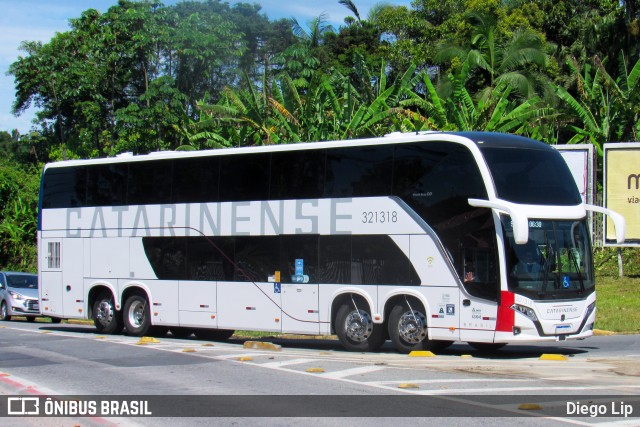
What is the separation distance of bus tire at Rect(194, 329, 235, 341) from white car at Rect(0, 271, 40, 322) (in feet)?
28.9

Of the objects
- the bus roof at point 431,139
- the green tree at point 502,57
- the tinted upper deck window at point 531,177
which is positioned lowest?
the tinted upper deck window at point 531,177

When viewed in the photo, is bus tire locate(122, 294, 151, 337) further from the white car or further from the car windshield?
the car windshield

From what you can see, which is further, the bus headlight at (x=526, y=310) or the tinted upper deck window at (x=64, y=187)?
the tinted upper deck window at (x=64, y=187)

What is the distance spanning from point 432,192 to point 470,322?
2433 mm

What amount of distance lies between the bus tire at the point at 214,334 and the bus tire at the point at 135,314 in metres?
1.55

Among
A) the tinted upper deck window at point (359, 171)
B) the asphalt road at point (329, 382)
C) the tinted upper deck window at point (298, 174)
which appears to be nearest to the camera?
the asphalt road at point (329, 382)

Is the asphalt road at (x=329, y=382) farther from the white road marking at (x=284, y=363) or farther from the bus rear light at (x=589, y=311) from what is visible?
the bus rear light at (x=589, y=311)

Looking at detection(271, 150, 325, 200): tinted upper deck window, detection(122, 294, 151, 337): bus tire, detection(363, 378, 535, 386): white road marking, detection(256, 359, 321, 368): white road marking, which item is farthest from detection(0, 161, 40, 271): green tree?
detection(363, 378, 535, 386): white road marking

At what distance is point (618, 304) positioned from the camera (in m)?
24.5

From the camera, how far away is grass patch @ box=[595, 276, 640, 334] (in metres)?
21.5

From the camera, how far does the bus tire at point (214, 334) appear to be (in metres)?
21.8

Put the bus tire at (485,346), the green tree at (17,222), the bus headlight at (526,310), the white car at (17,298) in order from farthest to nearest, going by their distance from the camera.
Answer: the green tree at (17,222)
the white car at (17,298)
the bus tire at (485,346)
the bus headlight at (526,310)

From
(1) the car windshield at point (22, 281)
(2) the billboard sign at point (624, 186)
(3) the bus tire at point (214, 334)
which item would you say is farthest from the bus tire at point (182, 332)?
(2) the billboard sign at point (624, 186)

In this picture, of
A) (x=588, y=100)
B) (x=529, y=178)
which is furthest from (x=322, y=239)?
(x=588, y=100)
